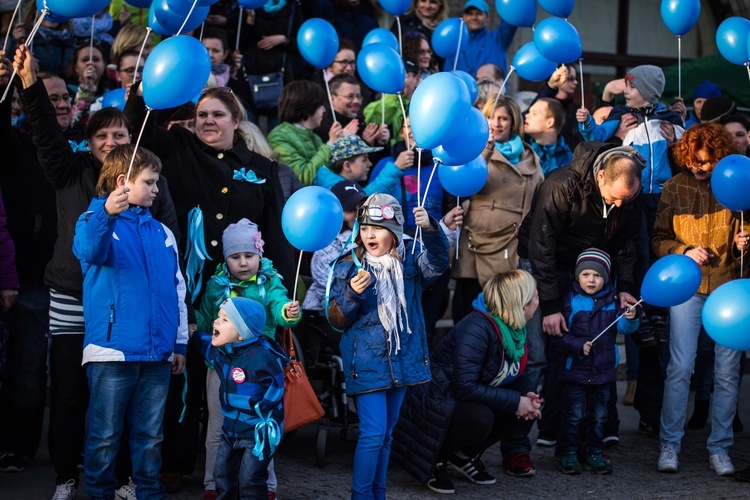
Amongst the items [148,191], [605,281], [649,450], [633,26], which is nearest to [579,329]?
[605,281]

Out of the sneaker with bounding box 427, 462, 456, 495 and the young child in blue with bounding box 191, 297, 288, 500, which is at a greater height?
the young child in blue with bounding box 191, 297, 288, 500

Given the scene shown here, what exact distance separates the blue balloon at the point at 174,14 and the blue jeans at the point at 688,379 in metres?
3.39

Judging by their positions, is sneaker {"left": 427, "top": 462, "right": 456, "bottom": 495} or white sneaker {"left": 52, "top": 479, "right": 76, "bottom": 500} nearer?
white sneaker {"left": 52, "top": 479, "right": 76, "bottom": 500}

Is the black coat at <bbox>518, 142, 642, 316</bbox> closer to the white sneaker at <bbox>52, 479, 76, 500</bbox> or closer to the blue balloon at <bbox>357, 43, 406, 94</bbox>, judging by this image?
the blue balloon at <bbox>357, 43, 406, 94</bbox>

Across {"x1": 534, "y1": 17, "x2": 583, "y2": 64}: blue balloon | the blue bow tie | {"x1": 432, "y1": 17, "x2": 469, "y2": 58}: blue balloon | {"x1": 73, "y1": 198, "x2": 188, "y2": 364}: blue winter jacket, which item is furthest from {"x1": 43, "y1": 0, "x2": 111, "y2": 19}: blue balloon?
{"x1": 432, "y1": 17, "x2": 469, "y2": 58}: blue balloon

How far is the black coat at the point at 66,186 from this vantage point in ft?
17.1

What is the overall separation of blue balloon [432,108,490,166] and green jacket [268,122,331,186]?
5.67 feet

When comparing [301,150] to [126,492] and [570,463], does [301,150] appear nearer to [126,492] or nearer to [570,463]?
[570,463]

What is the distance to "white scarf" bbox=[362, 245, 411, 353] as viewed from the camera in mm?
5598

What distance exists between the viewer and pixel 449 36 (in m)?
9.03

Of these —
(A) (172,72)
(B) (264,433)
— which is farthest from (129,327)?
(A) (172,72)

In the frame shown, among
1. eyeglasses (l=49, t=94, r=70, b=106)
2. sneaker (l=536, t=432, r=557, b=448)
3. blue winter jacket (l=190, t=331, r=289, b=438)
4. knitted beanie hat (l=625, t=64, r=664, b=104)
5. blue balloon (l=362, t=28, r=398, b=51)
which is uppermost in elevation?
blue balloon (l=362, t=28, r=398, b=51)

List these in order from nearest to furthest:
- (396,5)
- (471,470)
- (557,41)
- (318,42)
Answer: (471,470), (557,41), (318,42), (396,5)

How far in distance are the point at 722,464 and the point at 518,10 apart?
3533 millimetres
